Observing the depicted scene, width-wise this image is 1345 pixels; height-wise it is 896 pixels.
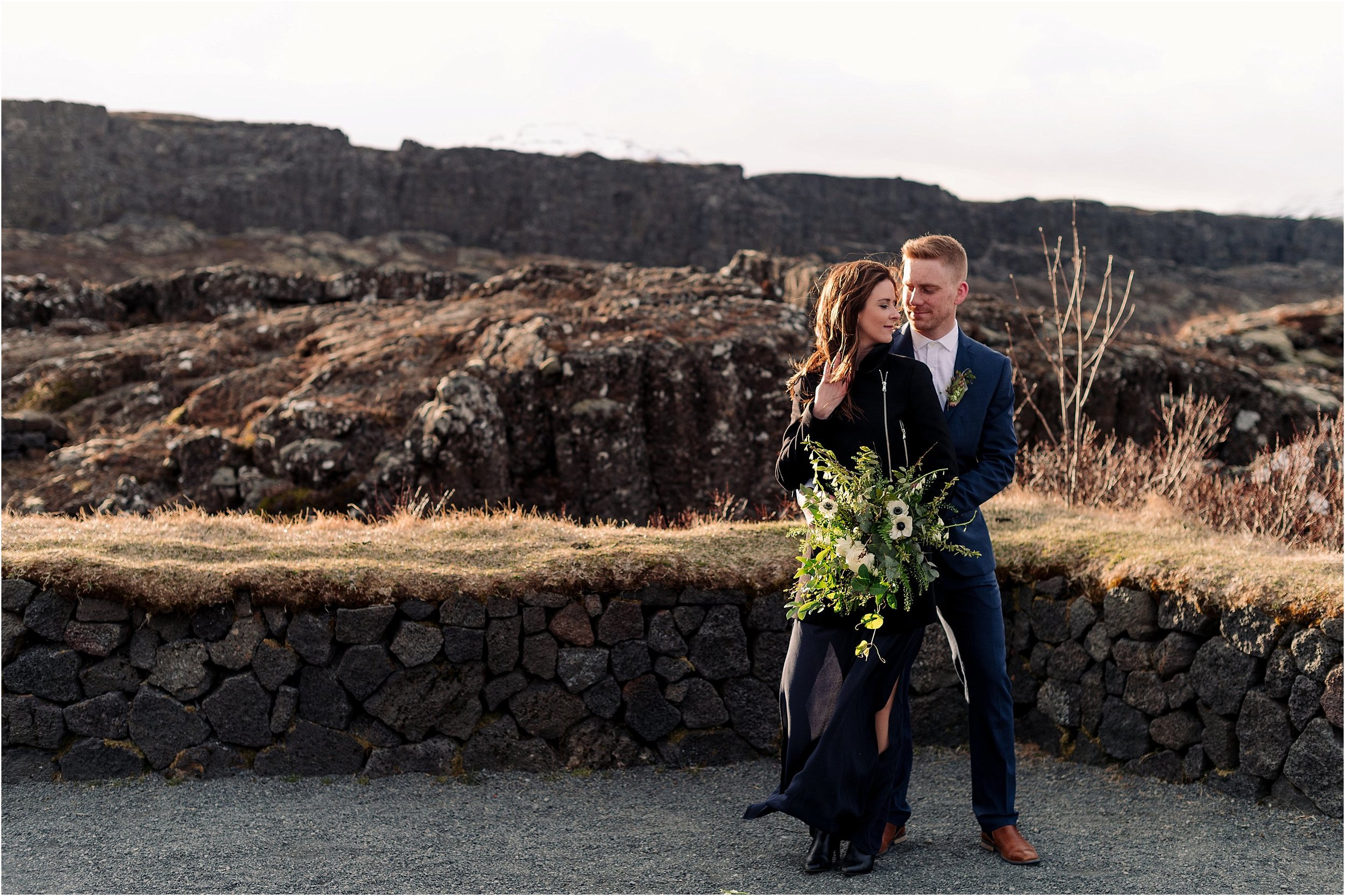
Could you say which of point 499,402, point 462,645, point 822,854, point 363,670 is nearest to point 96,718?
point 363,670

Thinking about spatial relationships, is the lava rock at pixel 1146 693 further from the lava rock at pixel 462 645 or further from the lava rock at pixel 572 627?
the lava rock at pixel 462 645

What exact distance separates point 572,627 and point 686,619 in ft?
2.01

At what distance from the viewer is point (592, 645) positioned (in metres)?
5.34

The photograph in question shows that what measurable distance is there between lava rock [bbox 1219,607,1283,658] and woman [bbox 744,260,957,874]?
5.88 feet

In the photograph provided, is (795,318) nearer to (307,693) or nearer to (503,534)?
(503,534)

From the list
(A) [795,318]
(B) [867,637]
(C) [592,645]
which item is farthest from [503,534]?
(A) [795,318]

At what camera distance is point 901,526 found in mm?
3561

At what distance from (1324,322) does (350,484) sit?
65.7ft

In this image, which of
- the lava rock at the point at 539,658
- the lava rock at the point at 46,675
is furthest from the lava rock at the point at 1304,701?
the lava rock at the point at 46,675

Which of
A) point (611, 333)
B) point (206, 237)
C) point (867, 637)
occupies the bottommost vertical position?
point (867, 637)

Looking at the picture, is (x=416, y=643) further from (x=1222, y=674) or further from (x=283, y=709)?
(x=1222, y=674)

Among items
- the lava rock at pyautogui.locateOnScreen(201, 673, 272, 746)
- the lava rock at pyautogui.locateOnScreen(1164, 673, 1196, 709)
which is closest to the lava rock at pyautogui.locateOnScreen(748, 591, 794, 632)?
the lava rock at pyautogui.locateOnScreen(1164, 673, 1196, 709)

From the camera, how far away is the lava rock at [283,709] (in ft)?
16.6

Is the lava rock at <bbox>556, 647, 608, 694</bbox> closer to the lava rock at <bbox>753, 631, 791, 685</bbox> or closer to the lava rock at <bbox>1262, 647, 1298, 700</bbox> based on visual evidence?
the lava rock at <bbox>753, 631, 791, 685</bbox>
